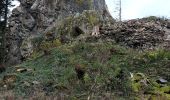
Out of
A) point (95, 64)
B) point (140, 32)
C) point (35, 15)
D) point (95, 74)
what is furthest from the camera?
point (35, 15)

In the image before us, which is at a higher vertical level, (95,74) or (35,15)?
(35,15)

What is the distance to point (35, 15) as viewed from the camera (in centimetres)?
3562

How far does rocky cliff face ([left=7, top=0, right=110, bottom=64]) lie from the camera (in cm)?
3275

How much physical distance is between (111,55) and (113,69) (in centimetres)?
208

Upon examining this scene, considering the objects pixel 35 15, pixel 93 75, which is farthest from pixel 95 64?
pixel 35 15

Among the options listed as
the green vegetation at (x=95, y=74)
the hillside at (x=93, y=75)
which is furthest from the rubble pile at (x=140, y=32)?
the green vegetation at (x=95, y=74)

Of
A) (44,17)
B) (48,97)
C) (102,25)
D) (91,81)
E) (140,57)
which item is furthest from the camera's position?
(44,17)

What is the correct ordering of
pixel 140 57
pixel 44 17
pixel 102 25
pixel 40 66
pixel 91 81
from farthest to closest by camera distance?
pixel 44 17
pixel 102 25
pixel 40 66
pixel 140 57
pixel 91 81

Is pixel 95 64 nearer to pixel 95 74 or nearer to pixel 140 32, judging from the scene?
pixel 95 74

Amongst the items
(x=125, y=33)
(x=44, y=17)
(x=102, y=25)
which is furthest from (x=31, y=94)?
(x=44, y=17)

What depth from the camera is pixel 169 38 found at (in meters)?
19.9

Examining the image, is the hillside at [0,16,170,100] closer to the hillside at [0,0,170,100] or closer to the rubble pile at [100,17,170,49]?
the hillside at [0,0,170,100]

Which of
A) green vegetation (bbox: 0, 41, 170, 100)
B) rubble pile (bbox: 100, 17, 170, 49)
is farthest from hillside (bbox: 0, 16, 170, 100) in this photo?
rubble pile (bbox: 100, 17, 170, 49)

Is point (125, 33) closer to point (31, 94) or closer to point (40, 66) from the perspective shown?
point (40, 66)
